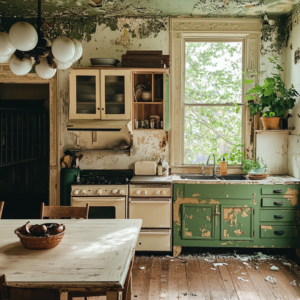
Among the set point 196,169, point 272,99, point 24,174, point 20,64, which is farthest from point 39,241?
point 24,174

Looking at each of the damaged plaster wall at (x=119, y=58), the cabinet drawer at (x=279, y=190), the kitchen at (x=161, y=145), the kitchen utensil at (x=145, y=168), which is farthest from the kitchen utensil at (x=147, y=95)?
the cabinet drawer at (x=279, y=190)

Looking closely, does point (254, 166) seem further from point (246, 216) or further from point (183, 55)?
point (183, 55)

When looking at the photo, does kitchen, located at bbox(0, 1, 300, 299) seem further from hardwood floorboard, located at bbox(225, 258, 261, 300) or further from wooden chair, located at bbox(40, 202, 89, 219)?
wooden chair, located at bbox(40, 202, 89, 219)

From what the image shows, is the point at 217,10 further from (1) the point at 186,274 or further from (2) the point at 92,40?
(1) the point at 186,274

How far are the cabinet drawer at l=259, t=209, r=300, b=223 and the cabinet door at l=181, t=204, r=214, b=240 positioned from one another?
0.63 m

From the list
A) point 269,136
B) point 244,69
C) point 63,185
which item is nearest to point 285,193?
point 269,136

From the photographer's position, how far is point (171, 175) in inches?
177

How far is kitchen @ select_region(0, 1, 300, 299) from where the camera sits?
3.99 m

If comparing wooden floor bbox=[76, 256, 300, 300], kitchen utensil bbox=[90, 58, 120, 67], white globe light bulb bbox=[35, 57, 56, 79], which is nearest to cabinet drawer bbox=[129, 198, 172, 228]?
wooden floor bbox=[76, 256, 300, 300]

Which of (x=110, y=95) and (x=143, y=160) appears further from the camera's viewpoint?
(x=143, y=160)

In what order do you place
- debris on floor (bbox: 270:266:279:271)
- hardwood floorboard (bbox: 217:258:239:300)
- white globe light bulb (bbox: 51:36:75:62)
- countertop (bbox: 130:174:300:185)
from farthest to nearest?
countertop (bbox: 130:174:300:185) → debris on floor (bbox: 270:266:279:271) → hardwood floorboard (bbox: 217:258:239:300) → white globe light bulb (bbox: 51:36:75:62)

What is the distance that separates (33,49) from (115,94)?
2046mm

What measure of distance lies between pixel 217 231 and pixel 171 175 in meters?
0.99

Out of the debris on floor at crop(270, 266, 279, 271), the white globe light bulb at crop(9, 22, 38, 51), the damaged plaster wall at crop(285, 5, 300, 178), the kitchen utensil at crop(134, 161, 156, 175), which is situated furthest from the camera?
the kitchen utensil at crop(134, 161, 156, 175)
